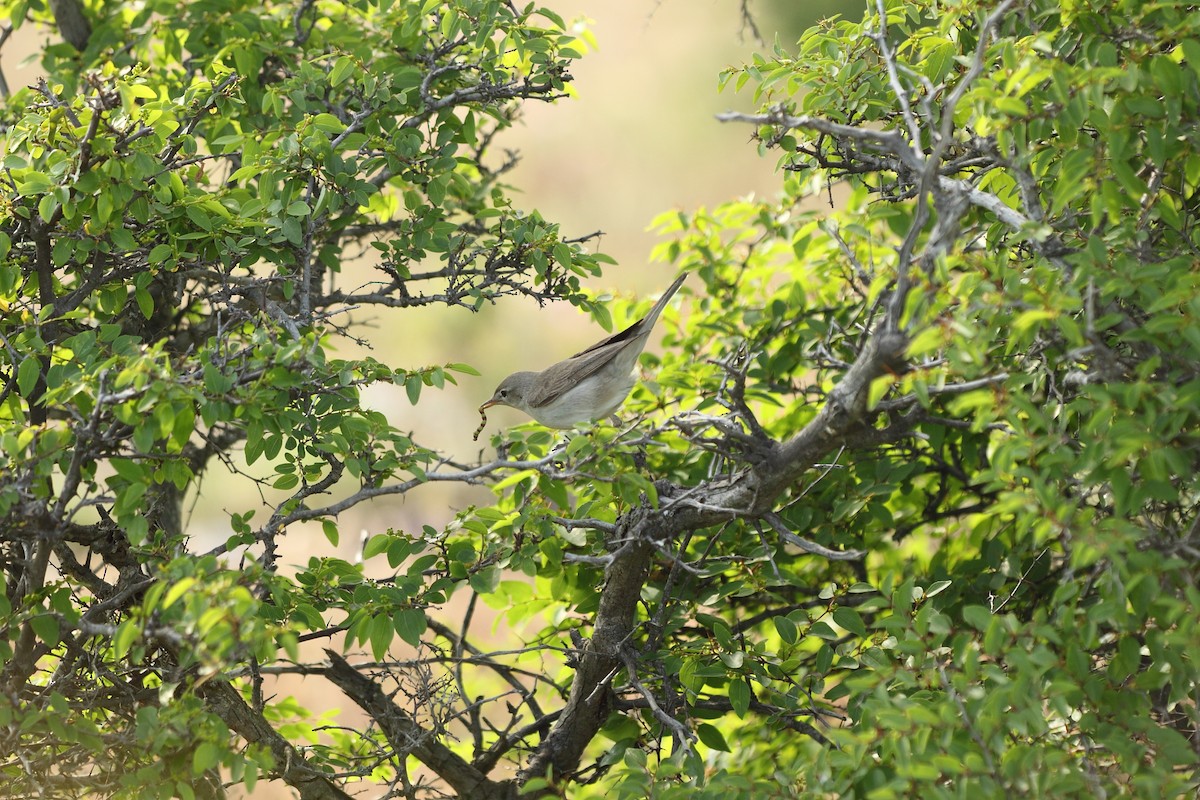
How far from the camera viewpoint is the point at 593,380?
17.0ft

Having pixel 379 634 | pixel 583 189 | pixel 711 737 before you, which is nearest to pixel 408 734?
pixel 379 634

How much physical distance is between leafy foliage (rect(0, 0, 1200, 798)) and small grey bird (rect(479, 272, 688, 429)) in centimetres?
52

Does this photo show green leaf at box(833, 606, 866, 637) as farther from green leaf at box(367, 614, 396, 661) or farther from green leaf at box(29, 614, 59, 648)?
green leaf at box(29, 614, 59, 648)

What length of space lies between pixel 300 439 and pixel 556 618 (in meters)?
1.56

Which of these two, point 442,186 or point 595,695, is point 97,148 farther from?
point 595,695

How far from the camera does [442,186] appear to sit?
4.09 meters

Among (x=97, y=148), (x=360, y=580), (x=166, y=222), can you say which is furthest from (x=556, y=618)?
(x=97, y=148)

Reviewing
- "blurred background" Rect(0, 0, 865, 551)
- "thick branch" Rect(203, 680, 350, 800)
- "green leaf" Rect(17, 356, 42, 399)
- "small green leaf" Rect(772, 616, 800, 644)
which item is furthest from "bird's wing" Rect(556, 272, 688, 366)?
"blurred background" Rect(0, 0, 865, 551)

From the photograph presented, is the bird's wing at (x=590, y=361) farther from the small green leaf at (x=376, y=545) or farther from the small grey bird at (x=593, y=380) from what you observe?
the small green leaf at (x=376, y=545)

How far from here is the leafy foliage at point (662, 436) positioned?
2.61 metres

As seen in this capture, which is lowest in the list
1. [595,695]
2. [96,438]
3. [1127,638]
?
[1127,638]

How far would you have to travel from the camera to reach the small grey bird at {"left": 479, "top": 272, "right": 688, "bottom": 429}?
5.01 m

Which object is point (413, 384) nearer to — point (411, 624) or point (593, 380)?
point (411, 624)

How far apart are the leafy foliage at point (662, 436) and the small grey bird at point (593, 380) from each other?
521mm
